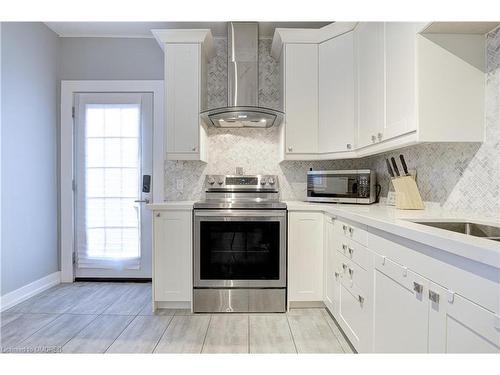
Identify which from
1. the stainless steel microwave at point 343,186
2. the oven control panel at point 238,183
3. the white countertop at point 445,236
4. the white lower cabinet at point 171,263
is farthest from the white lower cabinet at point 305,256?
the white lower cabinet at point 171,263

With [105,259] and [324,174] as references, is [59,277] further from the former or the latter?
[324,174]

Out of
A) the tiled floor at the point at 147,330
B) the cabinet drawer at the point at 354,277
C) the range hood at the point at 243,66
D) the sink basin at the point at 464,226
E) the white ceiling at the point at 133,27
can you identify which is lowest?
the tiled floor at the point at 147,330

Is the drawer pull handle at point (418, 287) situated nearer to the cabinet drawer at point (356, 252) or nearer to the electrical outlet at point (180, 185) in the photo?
the cabinet drawer at point (356, 252)

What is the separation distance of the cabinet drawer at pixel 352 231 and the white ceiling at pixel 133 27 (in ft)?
6.86

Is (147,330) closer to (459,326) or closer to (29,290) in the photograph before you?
(29,290)

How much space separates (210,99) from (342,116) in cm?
139

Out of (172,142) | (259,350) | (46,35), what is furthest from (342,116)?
(46,35)

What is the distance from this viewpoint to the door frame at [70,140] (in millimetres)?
3203

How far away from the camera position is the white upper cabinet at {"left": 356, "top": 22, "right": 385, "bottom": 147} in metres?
Result: 2.00

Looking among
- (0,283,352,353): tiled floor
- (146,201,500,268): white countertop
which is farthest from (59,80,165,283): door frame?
(146,201,500,268): white countertop

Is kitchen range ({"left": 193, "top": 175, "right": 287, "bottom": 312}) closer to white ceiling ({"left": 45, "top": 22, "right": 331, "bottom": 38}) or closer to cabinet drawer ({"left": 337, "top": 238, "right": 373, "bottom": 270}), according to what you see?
cabinet drawer ({"left": 337, "top": 238, "right": 373, "bottom": 270})

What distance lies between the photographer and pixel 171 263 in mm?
2463

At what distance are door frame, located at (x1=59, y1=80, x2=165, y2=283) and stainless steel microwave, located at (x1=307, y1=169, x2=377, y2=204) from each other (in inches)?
64.4

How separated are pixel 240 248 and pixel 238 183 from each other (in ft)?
2.63
